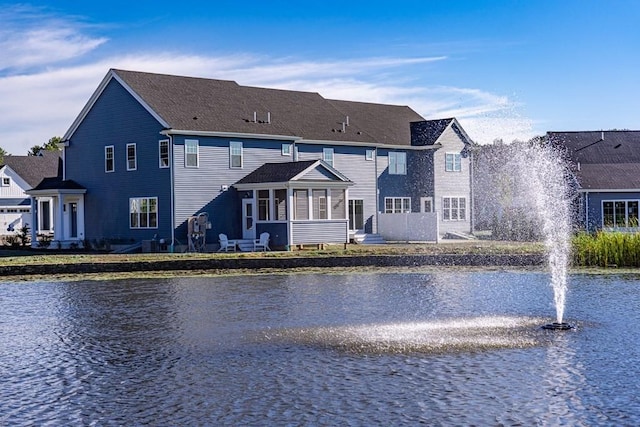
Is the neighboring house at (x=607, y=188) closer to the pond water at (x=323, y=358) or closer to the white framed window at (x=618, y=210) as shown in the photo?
the white framed window at (x=618, y=210)

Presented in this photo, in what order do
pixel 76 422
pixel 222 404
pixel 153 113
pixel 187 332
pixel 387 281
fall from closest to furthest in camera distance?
pixel 76 422 < pixel 222 404 < pixel 187 332 < pixel 387 281 < pixel 153 113

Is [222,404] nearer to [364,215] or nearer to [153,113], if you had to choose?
[153,113]

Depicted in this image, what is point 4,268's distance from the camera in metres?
29.0

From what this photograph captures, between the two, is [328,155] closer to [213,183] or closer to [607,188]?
[213,183]

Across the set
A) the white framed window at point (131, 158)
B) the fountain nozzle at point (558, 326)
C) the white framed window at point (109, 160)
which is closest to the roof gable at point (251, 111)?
the white framed window at point (131, 158)

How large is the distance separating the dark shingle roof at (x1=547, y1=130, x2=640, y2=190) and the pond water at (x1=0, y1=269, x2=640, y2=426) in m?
26.3

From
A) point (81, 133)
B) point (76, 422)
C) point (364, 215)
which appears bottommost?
point (76, 422)

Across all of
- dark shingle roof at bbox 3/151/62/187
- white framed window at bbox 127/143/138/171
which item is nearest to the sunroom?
white framed window at bbox 127/143/138/171

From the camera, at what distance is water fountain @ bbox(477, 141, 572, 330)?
3306 centimetres

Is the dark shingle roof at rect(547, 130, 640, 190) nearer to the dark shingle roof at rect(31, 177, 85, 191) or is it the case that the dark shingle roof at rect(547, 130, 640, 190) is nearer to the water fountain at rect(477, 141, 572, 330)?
the water fountain at rect(477, 141, 572, 330)

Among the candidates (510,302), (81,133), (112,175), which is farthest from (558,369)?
(81,133)

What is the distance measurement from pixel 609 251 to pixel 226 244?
1741 centimetres

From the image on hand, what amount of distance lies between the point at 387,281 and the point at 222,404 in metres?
15.6

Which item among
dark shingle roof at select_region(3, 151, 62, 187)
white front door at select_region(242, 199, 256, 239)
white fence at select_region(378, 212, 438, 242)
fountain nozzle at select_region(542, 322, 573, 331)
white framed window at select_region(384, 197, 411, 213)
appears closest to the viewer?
fountain nozzle at select_region(542, 322, 573, 331)
